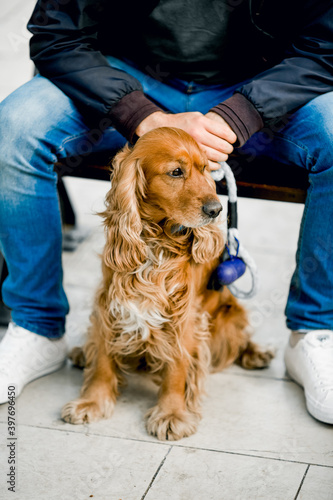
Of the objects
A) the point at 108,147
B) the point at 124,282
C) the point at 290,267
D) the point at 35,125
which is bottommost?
the point at 290,267

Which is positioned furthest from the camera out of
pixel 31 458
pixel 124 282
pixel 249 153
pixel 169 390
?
pixel 249 153

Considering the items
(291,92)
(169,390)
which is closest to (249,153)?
(291,92)

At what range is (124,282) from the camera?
2.08 metres

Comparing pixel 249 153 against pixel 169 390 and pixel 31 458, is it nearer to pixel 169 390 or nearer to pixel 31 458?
pixel 169 390

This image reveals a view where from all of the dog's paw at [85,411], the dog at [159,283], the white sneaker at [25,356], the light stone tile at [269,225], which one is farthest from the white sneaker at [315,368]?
the light stone tile at [269,225]

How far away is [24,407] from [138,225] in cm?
84

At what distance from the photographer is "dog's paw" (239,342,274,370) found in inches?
100

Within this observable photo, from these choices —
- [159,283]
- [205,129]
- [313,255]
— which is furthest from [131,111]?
[313,255]

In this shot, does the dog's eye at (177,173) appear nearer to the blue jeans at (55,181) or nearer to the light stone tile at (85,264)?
the blue jeans at (55,181)

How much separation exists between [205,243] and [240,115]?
0.49 m

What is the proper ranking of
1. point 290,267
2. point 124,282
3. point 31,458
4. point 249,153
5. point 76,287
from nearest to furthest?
point 31,458 < point 124,282 < point 249,153 < point 76,287 < point 290,267

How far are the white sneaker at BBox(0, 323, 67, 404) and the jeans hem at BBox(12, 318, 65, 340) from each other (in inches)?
0.5

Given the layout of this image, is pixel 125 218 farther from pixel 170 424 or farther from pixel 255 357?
pixel 255 357

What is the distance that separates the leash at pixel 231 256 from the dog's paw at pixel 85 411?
612mm
